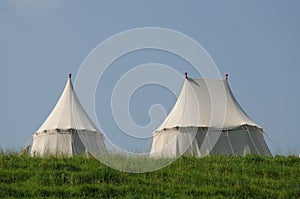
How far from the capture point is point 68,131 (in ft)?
68.1

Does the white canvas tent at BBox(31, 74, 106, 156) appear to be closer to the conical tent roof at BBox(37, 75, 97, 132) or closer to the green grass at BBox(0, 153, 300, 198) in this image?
the conical tent roof at BBox(37, 75, 97, 132)

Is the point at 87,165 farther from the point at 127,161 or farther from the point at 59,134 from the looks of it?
the point at 59,134

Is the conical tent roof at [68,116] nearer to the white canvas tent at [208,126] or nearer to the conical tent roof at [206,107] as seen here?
the white canvas tent at [208,126]

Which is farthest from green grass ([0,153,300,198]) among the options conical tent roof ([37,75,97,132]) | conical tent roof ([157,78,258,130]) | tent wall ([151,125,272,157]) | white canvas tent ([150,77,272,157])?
conical tent roof ([37,75,97,132])

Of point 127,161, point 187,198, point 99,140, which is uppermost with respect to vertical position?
point 99,140

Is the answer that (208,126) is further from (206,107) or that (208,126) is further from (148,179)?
(148,179)

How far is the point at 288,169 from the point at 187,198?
3.37m

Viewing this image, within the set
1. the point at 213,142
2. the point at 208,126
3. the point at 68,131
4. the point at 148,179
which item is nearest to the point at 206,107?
the point at 208,126

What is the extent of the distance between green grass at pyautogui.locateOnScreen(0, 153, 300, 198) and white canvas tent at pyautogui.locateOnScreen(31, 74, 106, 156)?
774 centimetres

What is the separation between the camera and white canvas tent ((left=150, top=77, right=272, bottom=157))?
20016 millimetres

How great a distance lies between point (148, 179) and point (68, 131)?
10.1 metres

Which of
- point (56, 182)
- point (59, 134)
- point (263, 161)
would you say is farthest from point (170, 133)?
point (56, 182)

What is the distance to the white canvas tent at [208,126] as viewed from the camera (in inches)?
788

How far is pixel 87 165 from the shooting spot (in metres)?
11.9
